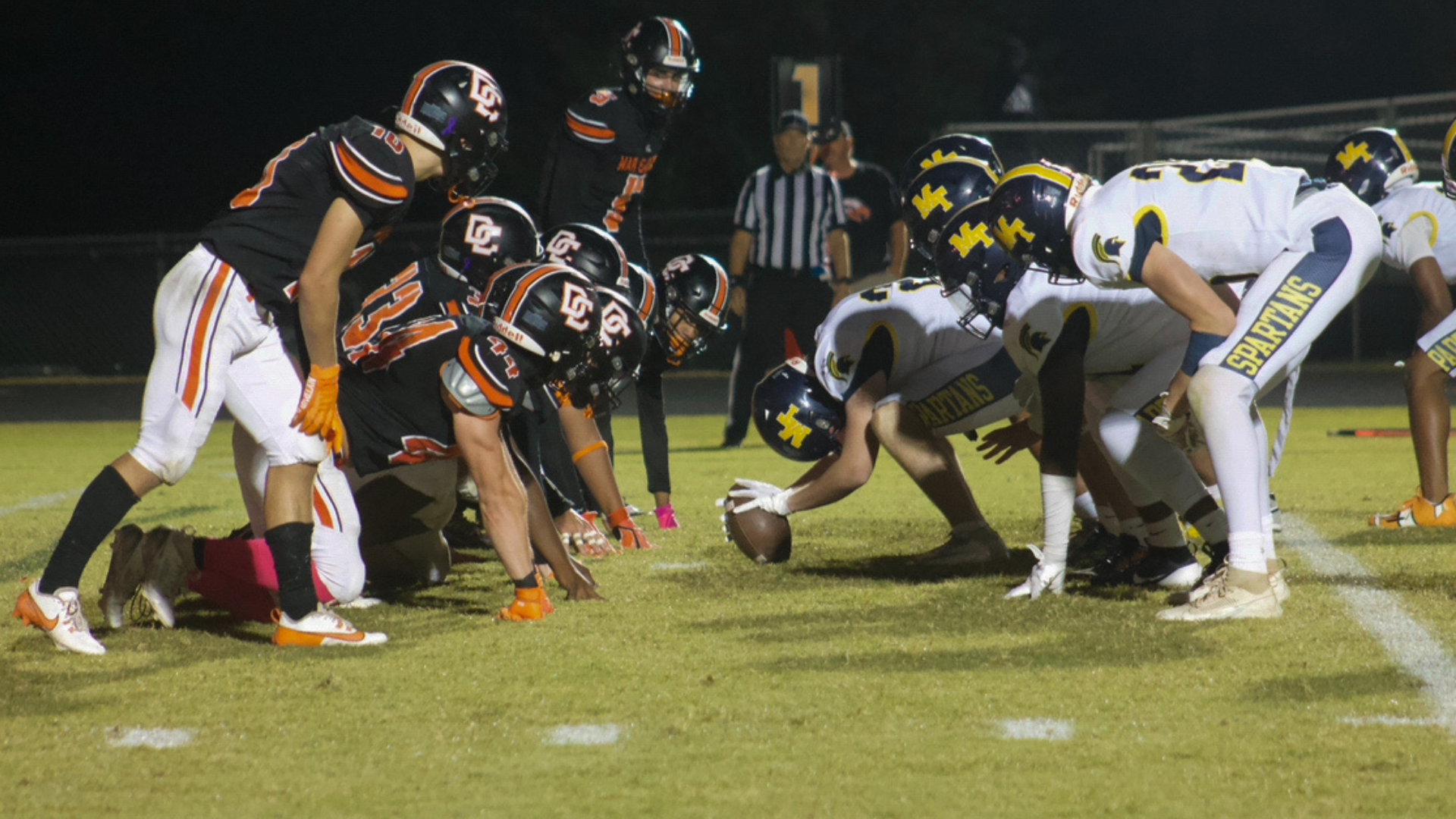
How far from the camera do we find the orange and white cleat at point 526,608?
4.61m

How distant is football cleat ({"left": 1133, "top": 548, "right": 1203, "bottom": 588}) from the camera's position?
5.03 meters

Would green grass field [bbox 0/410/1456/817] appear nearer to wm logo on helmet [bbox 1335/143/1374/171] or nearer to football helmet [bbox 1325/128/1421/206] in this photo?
football helmet [bbox 1325/128/1421/206]

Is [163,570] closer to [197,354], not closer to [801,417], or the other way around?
[197,354]

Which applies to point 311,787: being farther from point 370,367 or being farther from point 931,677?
point 370,367

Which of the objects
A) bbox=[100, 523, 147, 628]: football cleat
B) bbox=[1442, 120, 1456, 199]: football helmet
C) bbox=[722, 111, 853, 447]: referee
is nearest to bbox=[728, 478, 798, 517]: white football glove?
bbox=[100, 523, 147, 628]: football cleat

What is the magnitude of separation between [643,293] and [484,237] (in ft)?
3.08

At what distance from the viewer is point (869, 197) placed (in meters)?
11.7

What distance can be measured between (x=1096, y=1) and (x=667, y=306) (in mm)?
33131

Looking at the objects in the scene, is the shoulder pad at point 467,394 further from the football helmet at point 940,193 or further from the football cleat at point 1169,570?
the football cleat at point 1169,570

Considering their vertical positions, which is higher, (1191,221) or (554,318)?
(1191,221)

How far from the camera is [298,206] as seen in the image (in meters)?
4.36

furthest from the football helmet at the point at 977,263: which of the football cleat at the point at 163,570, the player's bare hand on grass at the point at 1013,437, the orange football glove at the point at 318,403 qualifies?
the football cleat at the point at 163,570

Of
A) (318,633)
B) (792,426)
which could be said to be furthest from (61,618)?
(792,426)

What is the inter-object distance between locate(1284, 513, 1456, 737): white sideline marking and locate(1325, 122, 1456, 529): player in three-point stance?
2.01 ft
